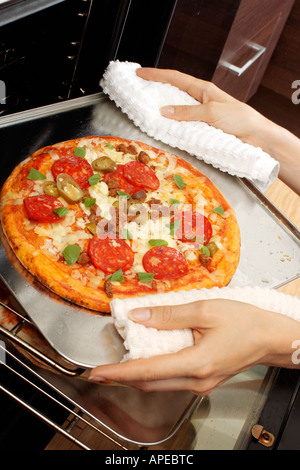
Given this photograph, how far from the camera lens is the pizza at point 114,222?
1187 millimetres

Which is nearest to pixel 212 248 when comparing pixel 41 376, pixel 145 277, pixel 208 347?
pixel 145 277

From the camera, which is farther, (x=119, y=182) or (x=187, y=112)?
(x=187, y=112)

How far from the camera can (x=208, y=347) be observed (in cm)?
93

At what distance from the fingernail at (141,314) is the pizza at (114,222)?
0.49 feet

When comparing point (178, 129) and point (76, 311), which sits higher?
point (178, 129)

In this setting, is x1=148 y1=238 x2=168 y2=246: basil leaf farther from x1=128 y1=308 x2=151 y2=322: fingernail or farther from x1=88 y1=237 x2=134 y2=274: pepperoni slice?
x1=128 y1=308 x2=151 y2=322: fingernail

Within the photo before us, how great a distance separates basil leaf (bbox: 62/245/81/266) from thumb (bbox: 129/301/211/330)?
253 millimetres

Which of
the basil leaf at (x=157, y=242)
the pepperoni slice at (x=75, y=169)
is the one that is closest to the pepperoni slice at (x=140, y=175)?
the pepperoni slice at (x=75, y=169)

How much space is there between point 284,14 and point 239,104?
7.57 feet

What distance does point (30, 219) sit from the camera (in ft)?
4.08

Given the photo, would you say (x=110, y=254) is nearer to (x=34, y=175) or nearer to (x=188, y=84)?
(x=34, y=175)

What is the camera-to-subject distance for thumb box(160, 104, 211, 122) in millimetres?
1584

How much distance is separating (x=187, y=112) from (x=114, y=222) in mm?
513

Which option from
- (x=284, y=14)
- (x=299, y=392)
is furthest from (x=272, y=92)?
(x=299, y=392)
